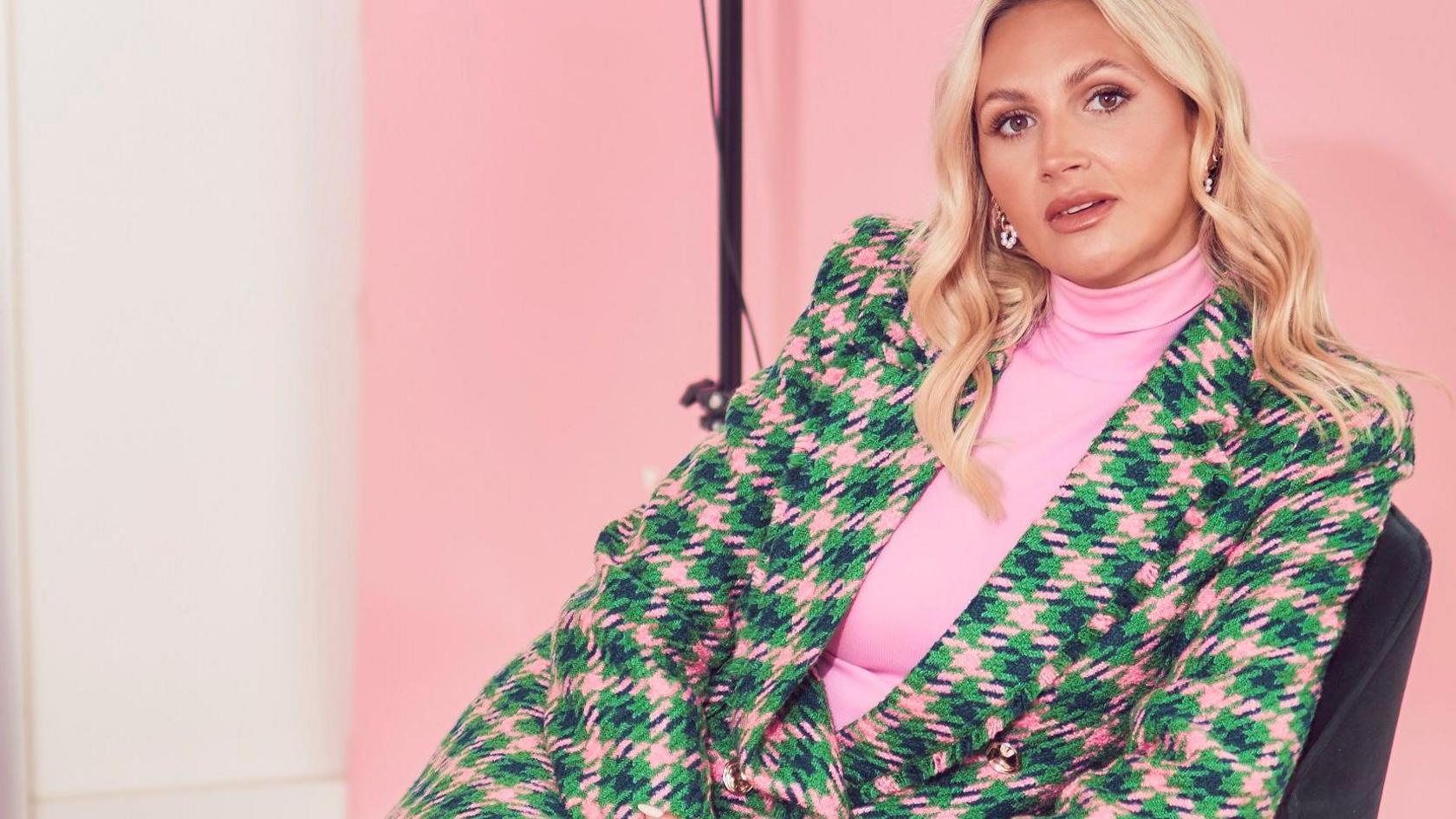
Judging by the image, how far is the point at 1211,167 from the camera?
4.75 ft

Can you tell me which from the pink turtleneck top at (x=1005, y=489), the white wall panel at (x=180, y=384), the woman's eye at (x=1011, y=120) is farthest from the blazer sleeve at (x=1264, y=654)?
the white wall panel at (x=180, y=384)

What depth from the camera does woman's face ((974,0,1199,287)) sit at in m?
1.42

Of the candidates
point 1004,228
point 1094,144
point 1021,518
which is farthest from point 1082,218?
point 1021,518

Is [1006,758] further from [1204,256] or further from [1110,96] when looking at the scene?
[1110,96]

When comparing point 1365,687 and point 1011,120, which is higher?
point 1011,120

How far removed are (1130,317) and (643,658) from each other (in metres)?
0.56

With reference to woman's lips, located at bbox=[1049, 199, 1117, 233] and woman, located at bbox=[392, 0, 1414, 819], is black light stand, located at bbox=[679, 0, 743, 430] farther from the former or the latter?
woman's lips, located at bbox=[1049, 199, 1117, 233]

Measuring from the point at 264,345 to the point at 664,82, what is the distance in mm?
780

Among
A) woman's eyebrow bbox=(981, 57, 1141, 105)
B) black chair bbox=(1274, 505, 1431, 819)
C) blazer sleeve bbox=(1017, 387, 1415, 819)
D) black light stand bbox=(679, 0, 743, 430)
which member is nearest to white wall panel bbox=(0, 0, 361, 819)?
black light stand bbox=(679, 0, 743, 430)

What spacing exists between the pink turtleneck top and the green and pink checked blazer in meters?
0.03

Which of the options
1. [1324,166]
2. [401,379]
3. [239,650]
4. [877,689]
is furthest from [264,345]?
[1324,166]

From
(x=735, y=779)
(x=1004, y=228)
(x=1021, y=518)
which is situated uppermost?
(x=1004, y=228)

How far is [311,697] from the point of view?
2.58m

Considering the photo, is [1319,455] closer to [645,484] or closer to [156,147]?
[645,484]
